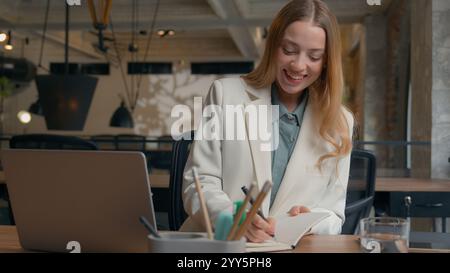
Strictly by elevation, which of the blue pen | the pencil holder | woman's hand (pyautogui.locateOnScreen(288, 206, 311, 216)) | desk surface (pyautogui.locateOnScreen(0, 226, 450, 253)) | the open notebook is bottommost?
desk surface (pyautogui.locateOnScreen(0, 226, 450, 253))

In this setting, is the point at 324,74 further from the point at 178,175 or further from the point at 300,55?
the point at 178,175

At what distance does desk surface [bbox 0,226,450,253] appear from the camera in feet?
4.04

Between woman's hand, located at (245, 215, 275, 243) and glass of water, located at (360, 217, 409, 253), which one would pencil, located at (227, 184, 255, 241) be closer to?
woman's hand, located at (245, 215, 275, 243)

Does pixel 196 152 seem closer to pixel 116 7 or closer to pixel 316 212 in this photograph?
pixel 316 212

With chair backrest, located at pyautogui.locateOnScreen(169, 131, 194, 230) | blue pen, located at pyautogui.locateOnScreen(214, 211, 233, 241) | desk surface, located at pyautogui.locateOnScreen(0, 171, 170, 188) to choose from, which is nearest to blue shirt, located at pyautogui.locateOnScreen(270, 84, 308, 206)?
chair backrest, located at pyautogui.locateOnScreen(169, 131, 194, 230)

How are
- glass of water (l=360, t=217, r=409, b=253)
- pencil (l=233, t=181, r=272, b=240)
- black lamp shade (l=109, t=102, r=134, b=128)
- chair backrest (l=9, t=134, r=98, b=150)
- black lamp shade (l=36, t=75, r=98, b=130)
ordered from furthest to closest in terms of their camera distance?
black lamp shade (l=109, t=102, r=134, b=128)
black lamp shade (l=36, t=75, r=98, b=130)
chair backrest (l=9, t=134, r=98, b=150)
glass of water (l=360, t=217, r=409, b=253)
pencil (l=233, t=181, r=272, b=240)

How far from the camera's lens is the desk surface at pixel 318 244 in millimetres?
1231

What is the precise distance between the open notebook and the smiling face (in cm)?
36

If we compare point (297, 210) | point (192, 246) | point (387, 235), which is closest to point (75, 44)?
point (297, 210)

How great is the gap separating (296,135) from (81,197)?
0.74 m

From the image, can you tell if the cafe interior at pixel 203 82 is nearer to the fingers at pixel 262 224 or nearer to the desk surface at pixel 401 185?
the desk surface at pixel 401 185

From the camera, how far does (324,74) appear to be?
1578 mm

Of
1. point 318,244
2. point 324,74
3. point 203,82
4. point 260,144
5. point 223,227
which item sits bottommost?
point 318,244
